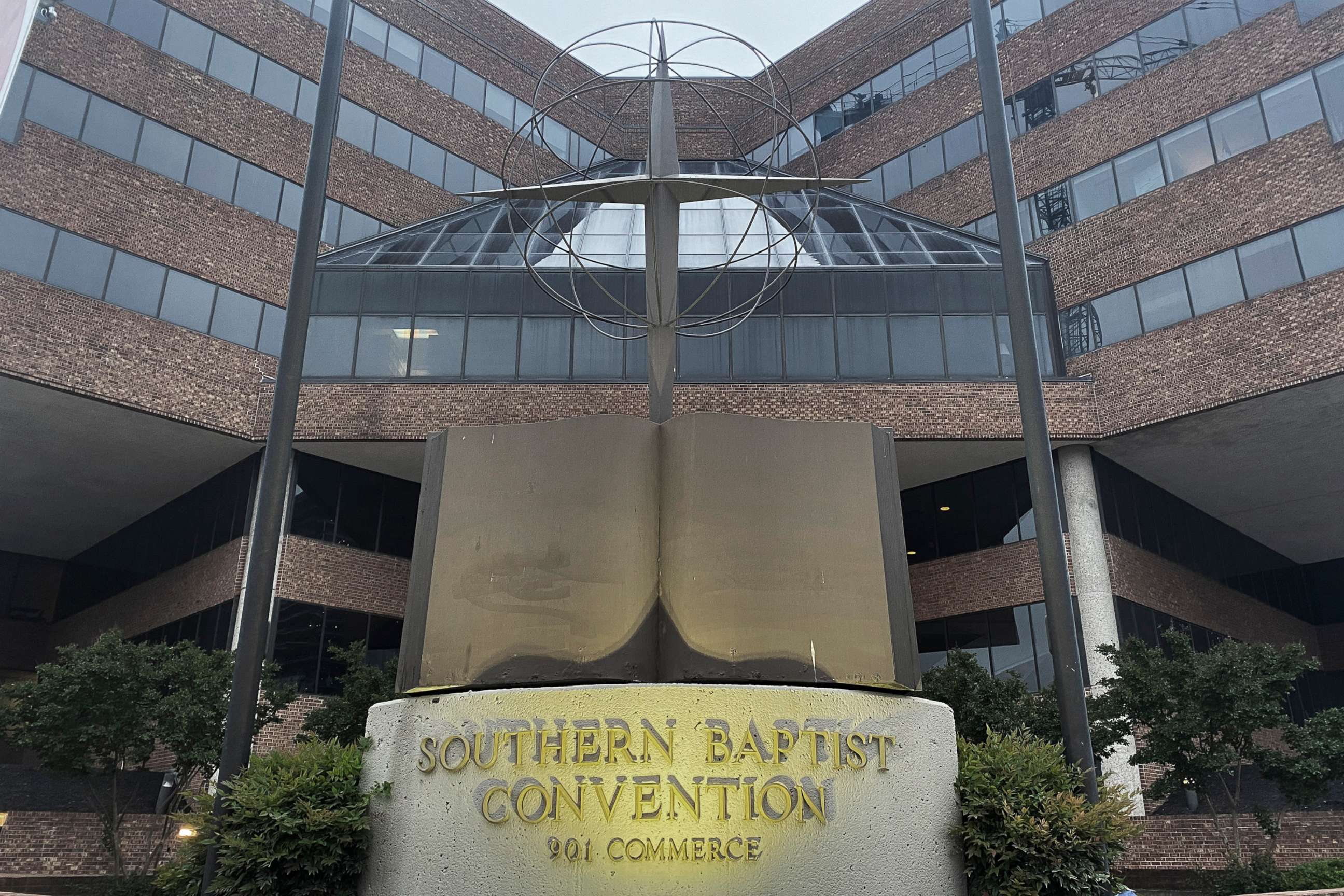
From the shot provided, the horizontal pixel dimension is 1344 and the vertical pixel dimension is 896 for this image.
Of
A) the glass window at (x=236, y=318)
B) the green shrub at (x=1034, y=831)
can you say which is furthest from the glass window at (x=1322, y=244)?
the glass window at (x=236, y=318)

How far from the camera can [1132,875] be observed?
1066 inches

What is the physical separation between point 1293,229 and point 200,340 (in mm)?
29874

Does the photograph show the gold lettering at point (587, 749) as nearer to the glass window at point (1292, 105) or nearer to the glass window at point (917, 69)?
the glass window at point (1292, 105)

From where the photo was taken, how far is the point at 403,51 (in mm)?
41719

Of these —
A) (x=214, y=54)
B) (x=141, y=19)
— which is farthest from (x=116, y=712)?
(x=214, y=54)

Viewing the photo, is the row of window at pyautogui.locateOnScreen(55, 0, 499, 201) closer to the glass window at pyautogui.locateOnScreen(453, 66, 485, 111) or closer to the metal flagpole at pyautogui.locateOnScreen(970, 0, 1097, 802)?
the glass window at pyautogui.locateOnScreen(453, 66, 485, 111)

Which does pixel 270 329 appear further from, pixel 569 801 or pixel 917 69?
pixel 917 69

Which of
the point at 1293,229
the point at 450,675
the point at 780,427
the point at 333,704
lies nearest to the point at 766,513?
the point at 780,427

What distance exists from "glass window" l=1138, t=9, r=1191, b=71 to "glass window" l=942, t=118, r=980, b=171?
260 inches

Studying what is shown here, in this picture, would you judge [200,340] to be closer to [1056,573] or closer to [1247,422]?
[1056,573]

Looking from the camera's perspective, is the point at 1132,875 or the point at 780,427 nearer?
the point at 780,427

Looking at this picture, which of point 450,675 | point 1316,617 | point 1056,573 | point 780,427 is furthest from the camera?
point 1316,617

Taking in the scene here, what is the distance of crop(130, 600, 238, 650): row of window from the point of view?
100 feet

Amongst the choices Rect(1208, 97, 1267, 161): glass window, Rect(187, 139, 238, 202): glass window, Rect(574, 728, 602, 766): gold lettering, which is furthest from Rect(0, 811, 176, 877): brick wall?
Rect(1208, 97, 1267, 161): glass window
